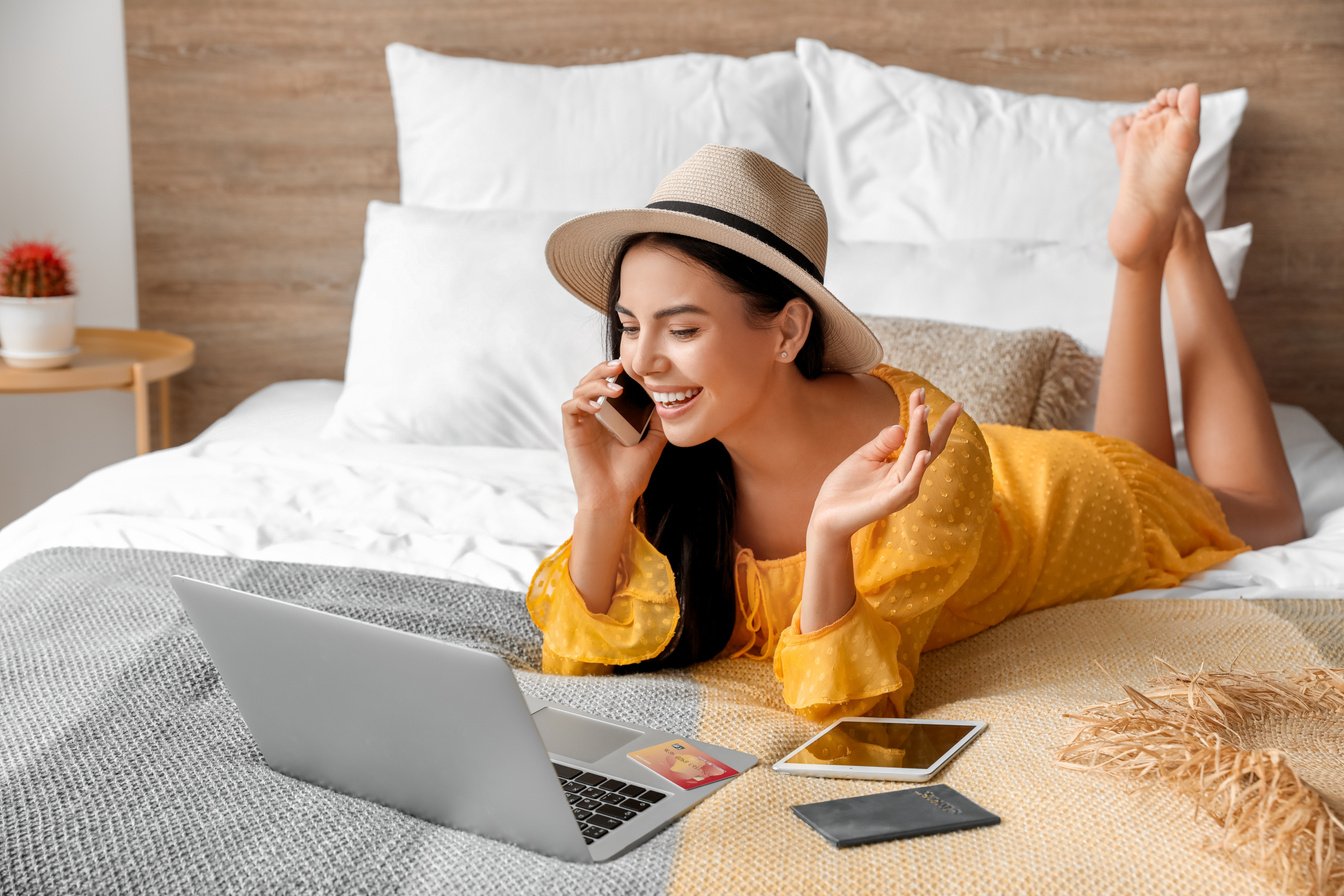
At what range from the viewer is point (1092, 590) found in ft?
5.13

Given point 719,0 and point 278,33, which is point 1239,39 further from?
point 278,33

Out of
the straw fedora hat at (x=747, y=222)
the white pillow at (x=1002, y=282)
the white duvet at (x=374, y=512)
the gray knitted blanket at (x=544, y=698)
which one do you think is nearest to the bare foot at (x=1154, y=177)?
the white pillow at (x=1002, y=282)

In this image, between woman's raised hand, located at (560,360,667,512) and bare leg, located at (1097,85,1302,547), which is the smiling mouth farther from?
bare leg, located at (1097,85,1302,547)

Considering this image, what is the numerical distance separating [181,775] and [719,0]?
6.52 ft

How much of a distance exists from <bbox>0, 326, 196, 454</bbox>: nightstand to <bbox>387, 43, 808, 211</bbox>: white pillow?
59 centimetres

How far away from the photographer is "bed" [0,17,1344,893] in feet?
2.88

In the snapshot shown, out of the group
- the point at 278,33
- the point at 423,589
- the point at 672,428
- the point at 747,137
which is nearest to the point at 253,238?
the point at 278,33

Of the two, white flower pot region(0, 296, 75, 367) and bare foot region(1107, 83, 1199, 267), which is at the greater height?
bare foot region(1107, 83, 1199, 267)

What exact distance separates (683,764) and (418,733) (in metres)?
0.24

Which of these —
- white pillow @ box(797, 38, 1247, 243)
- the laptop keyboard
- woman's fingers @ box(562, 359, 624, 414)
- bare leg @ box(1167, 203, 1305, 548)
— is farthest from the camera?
white pillow @ box(797, 38, 1247, 243)

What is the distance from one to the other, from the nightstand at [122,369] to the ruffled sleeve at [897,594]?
1619 mm

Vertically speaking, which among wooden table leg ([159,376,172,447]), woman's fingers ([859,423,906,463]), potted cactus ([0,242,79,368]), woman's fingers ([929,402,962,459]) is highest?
woman's fingers ([929,402,962,459])

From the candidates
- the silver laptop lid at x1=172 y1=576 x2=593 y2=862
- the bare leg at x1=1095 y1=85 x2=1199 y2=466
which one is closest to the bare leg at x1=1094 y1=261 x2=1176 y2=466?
the bare leg at x1=1095 y1=85 x2=1199 y2=466

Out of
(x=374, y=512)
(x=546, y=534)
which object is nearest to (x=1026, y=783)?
(x=546, y=534)
